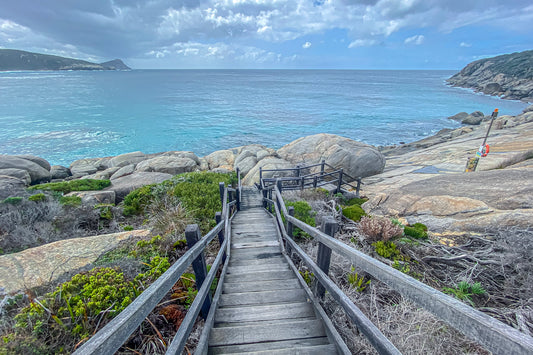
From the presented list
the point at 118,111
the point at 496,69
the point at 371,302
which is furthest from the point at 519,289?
the point at 496,69

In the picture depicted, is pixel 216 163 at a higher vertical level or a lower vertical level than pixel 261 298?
lower

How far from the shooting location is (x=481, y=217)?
5.33 meters

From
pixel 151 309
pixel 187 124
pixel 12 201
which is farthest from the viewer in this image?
pixel 187 124

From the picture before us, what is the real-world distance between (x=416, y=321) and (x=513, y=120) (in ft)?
107

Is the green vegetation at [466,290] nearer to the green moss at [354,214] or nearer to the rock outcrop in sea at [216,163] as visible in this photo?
the green moss at [354,214]

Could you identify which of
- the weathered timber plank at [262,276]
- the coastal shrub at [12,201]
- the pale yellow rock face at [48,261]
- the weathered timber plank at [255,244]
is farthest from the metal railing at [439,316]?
the coastal shrub at [12,201]

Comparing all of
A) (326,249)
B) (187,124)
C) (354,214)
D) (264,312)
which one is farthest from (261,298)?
(187,124)

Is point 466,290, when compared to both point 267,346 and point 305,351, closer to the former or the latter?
point 305,351

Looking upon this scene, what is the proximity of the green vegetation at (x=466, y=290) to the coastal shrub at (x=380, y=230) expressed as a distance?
1.27 meters

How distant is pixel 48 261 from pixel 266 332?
3978 millimetres

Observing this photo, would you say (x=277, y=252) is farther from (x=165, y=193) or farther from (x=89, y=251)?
(x=165, y=193)

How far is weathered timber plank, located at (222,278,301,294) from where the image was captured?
11.0 feet

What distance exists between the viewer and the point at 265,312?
281 centimetres

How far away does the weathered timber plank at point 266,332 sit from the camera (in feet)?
7.76
